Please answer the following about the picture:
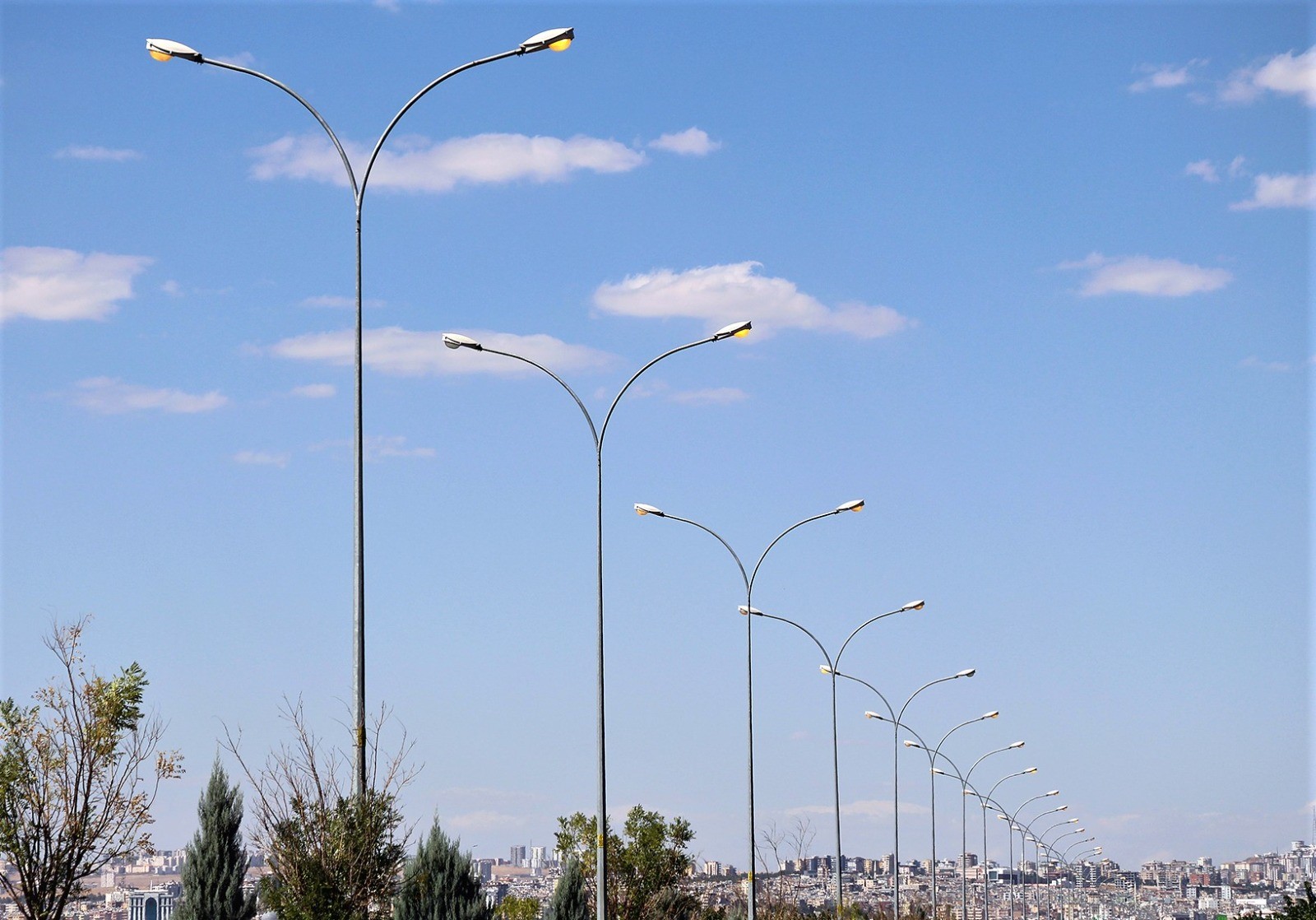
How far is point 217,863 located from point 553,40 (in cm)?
1471

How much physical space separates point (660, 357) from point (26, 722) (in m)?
12.3

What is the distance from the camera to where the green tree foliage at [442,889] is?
30.5 meters

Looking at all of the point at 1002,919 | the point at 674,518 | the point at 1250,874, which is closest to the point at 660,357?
the point at 674,518

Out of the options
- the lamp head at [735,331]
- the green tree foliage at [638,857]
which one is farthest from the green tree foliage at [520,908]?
the lamp head at [735,331]

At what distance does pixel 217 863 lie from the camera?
2753cm

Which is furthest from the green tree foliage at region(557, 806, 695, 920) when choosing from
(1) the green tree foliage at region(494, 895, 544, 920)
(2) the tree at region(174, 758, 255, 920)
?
(2) the tree at region(174, 758, 255, 920)

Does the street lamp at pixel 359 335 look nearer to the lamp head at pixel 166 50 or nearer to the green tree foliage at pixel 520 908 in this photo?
the lamp head at pixel 166 50

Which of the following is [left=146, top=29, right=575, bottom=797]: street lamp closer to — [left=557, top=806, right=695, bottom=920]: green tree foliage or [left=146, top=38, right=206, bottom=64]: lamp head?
[left=146, top=38, right=206, bottom=64]: lamp head

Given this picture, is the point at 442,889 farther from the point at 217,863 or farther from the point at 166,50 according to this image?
the point at 166,50

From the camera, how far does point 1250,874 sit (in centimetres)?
17825

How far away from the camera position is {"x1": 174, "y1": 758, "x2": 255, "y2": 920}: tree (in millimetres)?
27234

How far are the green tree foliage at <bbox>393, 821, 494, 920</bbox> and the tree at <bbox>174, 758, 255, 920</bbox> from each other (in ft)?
11.7

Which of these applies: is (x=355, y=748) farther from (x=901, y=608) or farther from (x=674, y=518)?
(x=901, y=608)

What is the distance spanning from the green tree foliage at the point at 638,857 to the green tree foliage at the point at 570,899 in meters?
5.19
